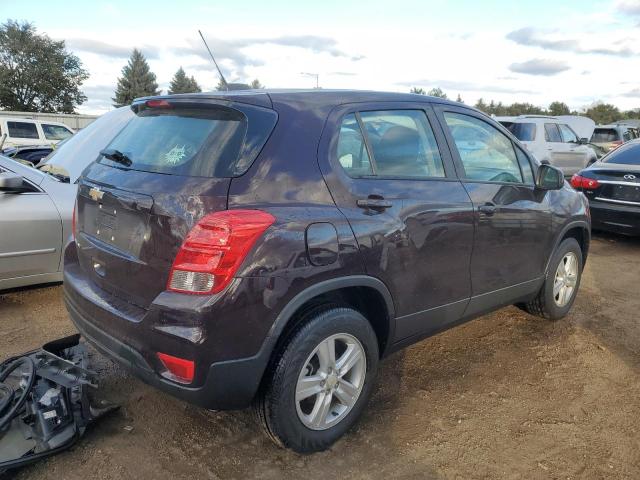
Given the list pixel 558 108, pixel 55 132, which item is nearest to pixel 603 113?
pixel 558 108

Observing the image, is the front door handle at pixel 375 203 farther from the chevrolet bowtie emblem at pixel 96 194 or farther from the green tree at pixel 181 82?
the green tree at pixel 181 82

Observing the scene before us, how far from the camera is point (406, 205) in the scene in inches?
115

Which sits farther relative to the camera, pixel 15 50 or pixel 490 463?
pixel 15 50

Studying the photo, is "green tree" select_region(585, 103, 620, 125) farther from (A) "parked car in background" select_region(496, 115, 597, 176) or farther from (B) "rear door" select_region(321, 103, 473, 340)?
(B) "rear door" select_region(321, 103, 473, 340)

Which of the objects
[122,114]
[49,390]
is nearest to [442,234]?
[49,390]

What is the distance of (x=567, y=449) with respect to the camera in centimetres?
283

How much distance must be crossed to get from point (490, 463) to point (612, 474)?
58 centimetres

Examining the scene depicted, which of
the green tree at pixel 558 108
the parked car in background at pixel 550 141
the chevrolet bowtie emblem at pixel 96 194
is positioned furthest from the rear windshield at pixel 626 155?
the green tree at pixel 558 108

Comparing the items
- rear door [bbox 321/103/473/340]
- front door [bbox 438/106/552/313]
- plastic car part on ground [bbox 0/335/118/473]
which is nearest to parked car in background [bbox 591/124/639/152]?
front door [bbox 438/106/552/313]

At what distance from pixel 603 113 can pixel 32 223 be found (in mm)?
64237

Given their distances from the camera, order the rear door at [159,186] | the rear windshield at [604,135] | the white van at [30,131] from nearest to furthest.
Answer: the rear door at [159,186], the white van at [30,131], the rear windshield at [604,135]

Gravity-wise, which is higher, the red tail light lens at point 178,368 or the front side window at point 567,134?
the front side window at point 567,134

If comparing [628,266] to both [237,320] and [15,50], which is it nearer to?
[237,320]

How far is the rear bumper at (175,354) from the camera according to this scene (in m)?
2.31
